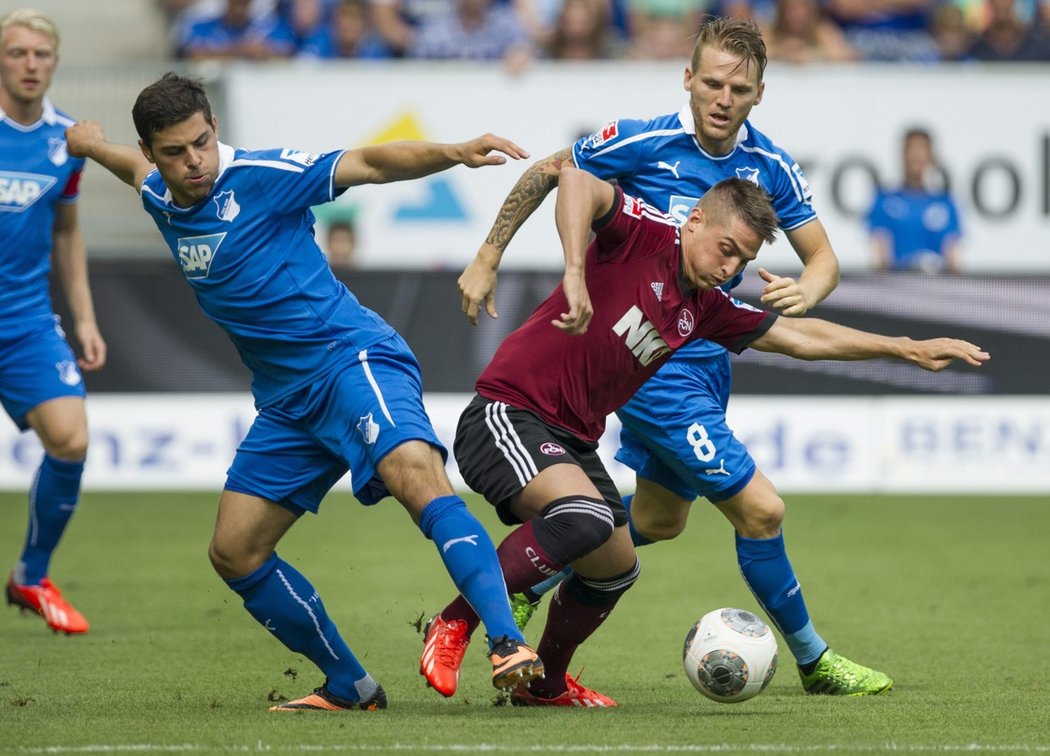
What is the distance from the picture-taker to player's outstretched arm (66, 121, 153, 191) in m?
5.97

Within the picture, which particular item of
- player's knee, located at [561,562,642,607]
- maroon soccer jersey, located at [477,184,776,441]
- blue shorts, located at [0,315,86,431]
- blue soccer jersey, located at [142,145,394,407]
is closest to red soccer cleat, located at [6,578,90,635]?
blue shorts, located at [0,315,86,431]

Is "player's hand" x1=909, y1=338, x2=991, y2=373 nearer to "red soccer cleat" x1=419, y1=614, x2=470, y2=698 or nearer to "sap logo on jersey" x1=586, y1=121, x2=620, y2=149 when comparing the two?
"sap logo on jersey" x1=586, y1=121, x2=620, y2=149

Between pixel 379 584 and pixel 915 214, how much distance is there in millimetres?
7028

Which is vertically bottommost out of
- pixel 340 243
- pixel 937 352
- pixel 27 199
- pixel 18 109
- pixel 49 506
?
pixel 340 243

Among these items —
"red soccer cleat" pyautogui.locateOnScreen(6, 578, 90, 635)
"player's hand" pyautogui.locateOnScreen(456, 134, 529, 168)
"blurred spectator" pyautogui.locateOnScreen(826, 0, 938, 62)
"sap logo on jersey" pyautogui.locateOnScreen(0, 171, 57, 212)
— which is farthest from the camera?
"blurred spectator" pyautogui.locateOnScreen(826, 0, 938, 62)

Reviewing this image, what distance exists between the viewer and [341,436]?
5500 mm

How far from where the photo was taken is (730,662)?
548cm

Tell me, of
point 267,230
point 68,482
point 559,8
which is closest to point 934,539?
point 68,482

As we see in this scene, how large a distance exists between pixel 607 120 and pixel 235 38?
12.4 feet

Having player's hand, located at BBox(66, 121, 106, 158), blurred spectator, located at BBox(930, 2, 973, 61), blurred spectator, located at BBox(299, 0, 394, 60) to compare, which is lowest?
blurred spectator, located at BBox(299, 0, 394, 60)

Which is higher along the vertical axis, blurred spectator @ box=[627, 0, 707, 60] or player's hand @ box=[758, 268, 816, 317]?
player's hand @ box=[758, 268, 816, 317]

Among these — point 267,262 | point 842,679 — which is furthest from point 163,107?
point 842,679

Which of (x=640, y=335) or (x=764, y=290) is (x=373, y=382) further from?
(x=764, y=290)

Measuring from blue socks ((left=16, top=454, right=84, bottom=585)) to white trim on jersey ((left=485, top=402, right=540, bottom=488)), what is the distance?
3.10 meters
